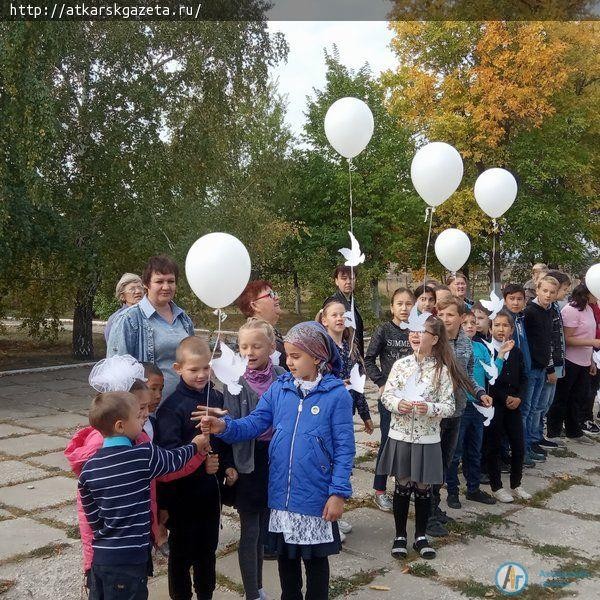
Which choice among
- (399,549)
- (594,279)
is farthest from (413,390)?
(594,279)

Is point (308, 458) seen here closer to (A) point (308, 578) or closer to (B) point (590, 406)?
(A) point (308, 578)

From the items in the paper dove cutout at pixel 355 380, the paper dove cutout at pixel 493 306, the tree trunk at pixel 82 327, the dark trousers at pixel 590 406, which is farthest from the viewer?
the tree trunk at pixel 82 327

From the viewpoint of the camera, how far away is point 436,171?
571 centimetres

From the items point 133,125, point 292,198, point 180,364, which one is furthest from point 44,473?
point 292,198

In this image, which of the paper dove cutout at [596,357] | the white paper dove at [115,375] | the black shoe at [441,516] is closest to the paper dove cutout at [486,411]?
the black shoe at [441,516]

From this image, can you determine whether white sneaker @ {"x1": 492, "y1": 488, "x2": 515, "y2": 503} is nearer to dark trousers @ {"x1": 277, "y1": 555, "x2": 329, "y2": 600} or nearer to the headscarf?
dark trousers @ {"x1": 277, "y1": 555, "x2": 329, "y2": 600}

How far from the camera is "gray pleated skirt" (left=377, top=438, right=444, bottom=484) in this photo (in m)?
3.96

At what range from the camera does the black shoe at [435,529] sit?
4.41 m

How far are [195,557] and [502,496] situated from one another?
115 inches

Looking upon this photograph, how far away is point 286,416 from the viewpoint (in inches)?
119

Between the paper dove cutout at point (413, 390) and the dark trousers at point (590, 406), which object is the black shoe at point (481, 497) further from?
the dark trousers at point (590, 406)

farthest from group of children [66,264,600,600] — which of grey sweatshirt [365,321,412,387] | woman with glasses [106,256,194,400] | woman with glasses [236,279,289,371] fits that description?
woman with glasses [236,279,289,371]

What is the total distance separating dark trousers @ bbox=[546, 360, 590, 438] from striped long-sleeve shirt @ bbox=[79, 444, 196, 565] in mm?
5960

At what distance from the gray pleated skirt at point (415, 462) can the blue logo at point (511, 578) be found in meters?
0.63
